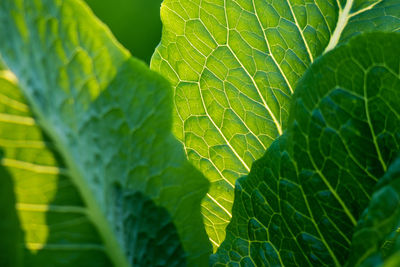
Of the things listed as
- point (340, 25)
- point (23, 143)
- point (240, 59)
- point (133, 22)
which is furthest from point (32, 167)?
point (133, 22)

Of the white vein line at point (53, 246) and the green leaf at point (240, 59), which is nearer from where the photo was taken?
the white vein line at point (53, 246)

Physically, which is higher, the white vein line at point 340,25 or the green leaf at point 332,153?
the white vein line at point 340,25

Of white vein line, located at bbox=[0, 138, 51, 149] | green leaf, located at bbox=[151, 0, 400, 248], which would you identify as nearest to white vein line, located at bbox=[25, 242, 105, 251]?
white vein line, located at bbox=[0, 138, 51, 149]

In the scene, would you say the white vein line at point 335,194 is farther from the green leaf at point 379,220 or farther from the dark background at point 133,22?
the dark background at point 133,22

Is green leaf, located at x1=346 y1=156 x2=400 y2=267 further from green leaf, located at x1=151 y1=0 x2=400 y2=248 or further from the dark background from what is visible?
the dark background

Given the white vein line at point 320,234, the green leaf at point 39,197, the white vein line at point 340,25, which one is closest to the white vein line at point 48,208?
the green leaf at point 39,197

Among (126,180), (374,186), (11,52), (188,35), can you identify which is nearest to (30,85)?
(11,52)
